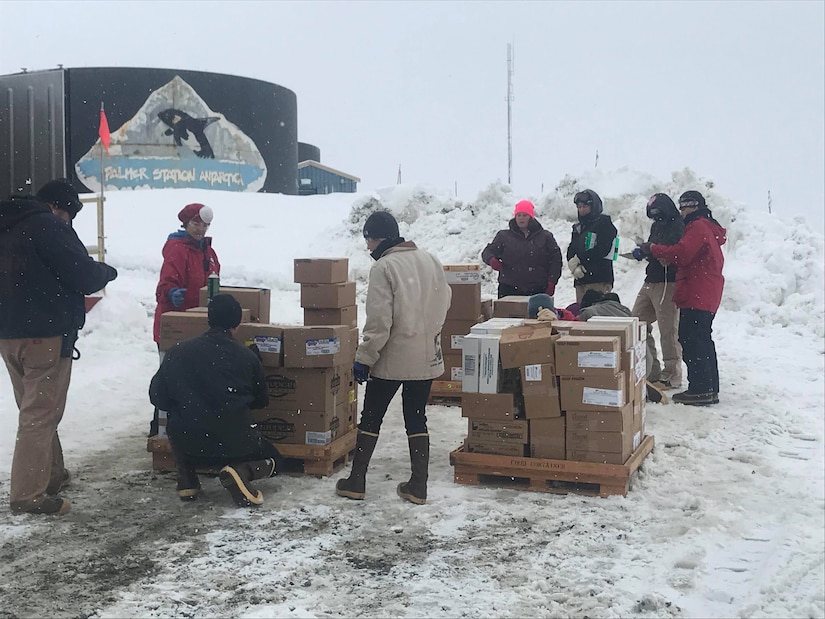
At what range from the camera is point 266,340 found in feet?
18.9

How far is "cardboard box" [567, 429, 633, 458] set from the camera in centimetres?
536

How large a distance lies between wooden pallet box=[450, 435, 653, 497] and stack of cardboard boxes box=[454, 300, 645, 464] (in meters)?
0.08

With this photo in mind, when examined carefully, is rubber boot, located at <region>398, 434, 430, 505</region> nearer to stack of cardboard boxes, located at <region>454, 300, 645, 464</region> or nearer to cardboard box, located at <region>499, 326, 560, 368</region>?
stack of cardboard boxes, located at <region>454, 300, 645, 464</region>

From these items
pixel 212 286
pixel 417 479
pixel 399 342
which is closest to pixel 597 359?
pixel 399 342

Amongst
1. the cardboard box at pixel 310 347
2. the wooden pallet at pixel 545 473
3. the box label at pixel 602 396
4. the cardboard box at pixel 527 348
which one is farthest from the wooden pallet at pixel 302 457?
the box label at pixel 602 396

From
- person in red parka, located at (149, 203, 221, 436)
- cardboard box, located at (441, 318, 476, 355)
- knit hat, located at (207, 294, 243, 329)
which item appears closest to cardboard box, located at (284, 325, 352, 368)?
knit hat, located at (207, 294, 243, 329)

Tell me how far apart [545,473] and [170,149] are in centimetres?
2046

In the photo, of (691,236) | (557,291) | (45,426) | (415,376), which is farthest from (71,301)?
(557,291)

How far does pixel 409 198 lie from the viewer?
64.6 feet

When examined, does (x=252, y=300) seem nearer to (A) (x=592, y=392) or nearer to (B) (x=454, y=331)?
(B) (x=454, y=331)

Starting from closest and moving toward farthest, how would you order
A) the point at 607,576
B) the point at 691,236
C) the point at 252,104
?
the point at 607,576, the point at 691,236, the point at 252,104

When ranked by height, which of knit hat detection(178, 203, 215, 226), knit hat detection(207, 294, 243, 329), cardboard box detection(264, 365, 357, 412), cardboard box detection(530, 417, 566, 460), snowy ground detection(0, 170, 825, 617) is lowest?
snowy ground detection(0, 170, 825, 617)

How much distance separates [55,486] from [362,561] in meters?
2.44

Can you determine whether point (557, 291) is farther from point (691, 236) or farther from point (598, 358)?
point (598, 358)
